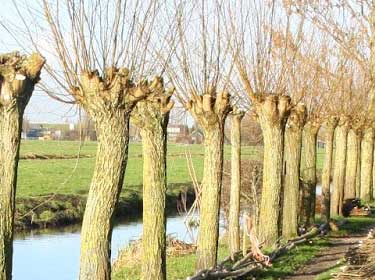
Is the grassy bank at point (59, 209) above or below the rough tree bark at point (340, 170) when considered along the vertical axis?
below

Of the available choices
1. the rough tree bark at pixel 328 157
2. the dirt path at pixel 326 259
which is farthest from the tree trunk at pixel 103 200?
the rough tree bark at pixel 328 157

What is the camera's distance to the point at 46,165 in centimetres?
5353

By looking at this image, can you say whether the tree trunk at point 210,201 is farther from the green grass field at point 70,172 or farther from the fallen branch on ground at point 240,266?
the green grass field at point 70,172

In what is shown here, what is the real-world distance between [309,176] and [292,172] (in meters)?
2.79

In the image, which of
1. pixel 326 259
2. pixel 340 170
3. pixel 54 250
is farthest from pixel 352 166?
pixel 326 259

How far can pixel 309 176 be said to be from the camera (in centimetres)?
2380

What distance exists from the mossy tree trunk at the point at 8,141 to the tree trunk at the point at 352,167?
24.0m

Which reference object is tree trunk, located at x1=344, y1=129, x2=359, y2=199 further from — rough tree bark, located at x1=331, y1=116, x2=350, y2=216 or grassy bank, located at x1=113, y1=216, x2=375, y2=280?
grassy bank, located at x1=113, y1=216, x2=375, y2=280

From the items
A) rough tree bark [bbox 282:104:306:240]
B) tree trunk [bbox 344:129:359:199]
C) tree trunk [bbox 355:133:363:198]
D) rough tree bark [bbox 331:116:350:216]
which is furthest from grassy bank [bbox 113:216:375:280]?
tree trunk [bbox 355:133:363:198]

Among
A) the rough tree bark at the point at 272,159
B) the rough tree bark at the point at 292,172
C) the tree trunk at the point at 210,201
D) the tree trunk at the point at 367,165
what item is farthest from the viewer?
the tree trunk at the point at 367,165

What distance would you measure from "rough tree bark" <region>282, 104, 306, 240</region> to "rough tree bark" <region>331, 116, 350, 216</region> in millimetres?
7887

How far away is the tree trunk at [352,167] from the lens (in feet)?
107

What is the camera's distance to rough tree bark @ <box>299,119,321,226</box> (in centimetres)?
2355

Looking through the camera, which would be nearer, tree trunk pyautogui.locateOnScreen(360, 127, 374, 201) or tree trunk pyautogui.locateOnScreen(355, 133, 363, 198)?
tree trunk pyautogui.locateOnScreen(355, 133, 363, 198)
